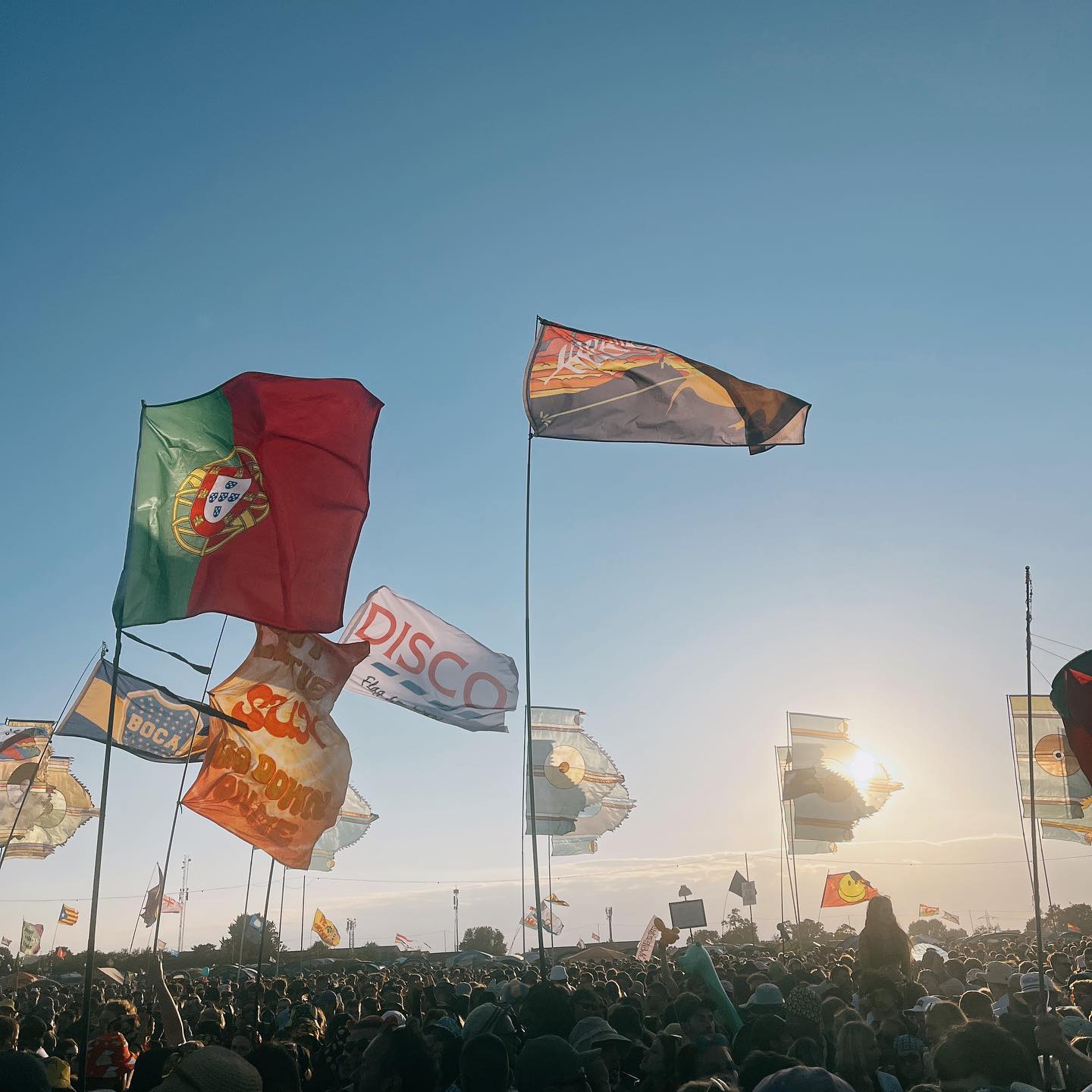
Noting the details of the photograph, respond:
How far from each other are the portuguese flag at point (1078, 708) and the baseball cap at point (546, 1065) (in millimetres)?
11213

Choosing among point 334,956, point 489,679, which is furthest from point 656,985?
point 334,956

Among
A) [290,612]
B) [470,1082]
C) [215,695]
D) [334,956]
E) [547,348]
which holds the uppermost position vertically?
[547,348]

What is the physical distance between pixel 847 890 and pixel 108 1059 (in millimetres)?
29916

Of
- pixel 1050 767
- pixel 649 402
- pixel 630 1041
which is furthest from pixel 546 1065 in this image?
pixel 1050 767

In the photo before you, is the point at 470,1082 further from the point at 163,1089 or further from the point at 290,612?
the point at 290,612

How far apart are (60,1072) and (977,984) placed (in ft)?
37.3

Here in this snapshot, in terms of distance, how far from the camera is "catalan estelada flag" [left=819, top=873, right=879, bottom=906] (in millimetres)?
33531

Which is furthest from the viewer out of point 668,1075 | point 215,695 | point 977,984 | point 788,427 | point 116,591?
point 977,984

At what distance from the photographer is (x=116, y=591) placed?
856 centimetres

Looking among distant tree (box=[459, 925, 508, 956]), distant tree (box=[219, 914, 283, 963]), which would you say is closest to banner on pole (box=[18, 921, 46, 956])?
distant tree (box=[219, 914, 283, 963])

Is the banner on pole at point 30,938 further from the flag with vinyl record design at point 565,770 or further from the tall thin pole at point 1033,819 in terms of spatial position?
the tall thin pole at point 1033,819

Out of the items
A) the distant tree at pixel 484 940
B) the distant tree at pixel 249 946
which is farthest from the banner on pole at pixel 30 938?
the distant tree at pixel 484 940

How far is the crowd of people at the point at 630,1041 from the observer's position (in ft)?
14.5

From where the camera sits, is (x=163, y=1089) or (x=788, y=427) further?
(x=788, y=427)
